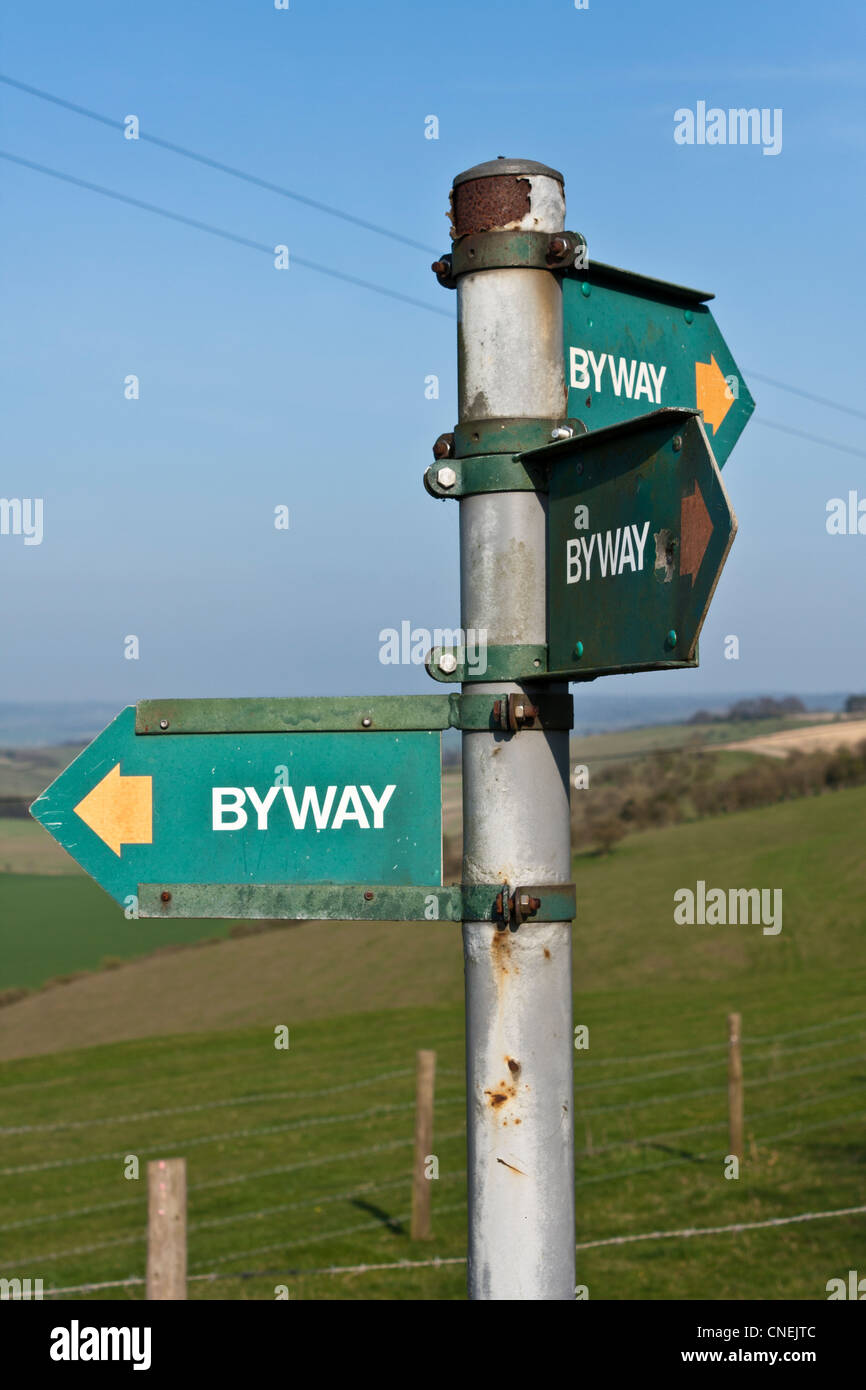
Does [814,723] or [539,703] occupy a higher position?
[814,723]

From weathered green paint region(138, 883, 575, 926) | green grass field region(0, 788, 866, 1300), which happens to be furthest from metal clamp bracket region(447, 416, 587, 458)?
green grass field region(0, 788, 866, 1300)

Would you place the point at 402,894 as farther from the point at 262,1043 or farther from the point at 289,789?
the point at 262,1043

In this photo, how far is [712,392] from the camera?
3.00 m

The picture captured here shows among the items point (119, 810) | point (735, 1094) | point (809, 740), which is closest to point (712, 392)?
point (119, 810)

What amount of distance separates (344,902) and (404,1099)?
50.2ft

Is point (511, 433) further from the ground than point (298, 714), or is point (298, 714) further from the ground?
point (511, 433)

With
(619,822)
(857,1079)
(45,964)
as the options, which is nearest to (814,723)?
(619,822)

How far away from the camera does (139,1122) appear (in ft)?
57.1

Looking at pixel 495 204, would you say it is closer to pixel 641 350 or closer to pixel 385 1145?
pixel 641 350

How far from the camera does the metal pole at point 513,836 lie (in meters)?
2.35

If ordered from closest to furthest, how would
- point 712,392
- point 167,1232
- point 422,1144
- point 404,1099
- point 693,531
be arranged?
1. point 693,531
2. point 712,392
3. point 167,1232
4. point 422,1144
5. point 404,1099

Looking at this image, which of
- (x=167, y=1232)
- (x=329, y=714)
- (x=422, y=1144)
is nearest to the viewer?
(x=329, y=714)

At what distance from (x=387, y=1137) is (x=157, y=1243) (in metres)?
10.2
